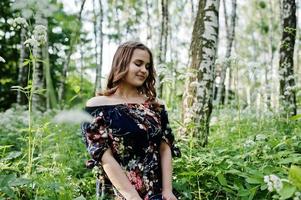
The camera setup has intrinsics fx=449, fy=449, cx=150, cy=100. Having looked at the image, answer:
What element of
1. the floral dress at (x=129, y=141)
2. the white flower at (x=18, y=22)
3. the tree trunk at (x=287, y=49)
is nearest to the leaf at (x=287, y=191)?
the floral dress at (x=129, y=141)

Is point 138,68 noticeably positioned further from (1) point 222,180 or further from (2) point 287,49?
(2) point 287,49

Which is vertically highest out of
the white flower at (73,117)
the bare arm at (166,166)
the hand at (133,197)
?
the white flower at (73,117)

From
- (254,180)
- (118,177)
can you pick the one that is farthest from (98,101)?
(254,180)

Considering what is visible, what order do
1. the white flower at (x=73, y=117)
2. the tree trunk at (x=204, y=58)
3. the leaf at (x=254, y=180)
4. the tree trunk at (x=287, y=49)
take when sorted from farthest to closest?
the tree trunk at (x=287, y=49) → the tree trunk at (x=204, y=58) → the leaf at (x=254, y=180) → the white flower at (x=73, y=117)

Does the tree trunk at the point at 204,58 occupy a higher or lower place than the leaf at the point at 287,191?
higher

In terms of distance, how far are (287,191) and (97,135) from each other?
125cm

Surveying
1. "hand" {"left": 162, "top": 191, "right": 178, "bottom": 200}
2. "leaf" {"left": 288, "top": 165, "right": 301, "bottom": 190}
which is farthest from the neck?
"leaf" {"left": 288, "top": 165, "right": 301, "bottom": 190}

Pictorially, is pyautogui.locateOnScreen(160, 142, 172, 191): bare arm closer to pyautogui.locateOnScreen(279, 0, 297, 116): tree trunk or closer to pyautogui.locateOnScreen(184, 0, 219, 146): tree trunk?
pyautogui.locateOnScreen(184, 0, 219, 146): tree trunk

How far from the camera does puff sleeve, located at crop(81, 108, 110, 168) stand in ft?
8.30

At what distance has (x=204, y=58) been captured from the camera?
4398 millimetres

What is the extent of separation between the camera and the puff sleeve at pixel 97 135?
2.53 meters

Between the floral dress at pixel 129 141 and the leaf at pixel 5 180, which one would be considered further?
the floral dress at pixel 129 141

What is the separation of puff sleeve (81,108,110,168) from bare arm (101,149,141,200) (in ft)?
0.12

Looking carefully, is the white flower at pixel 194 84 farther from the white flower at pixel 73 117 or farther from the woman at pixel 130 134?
the white flower at pixel 73 117
